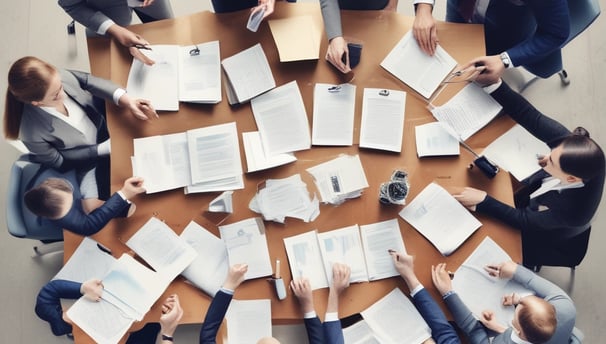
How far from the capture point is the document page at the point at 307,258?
72.0 inches

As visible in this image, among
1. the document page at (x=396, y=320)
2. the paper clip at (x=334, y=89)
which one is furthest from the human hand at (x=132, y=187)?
the document page at (x=396, y=320)

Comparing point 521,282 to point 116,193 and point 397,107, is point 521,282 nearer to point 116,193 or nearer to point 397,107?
point 397,107

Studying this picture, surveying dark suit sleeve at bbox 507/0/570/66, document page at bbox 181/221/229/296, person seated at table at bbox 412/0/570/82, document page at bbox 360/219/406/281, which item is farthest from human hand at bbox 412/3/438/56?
document page at bbox 181/221/229/296

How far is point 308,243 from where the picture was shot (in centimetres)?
184

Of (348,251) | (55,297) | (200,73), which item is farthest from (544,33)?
(55,297)

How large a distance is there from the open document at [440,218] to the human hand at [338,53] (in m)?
0.58

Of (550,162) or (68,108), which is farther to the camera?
(68,108)

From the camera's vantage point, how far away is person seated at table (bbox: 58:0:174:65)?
1.94 meters

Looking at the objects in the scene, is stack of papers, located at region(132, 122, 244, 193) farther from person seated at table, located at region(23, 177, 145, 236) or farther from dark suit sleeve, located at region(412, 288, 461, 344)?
dark suit sleeve, located at region(412, 288, 461, 344)

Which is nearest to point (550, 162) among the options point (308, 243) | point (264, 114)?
point (308, 243)

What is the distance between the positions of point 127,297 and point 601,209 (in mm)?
2371

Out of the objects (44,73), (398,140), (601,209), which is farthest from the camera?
(601,209)

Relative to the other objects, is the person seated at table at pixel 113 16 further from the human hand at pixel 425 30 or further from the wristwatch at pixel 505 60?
the wristwatch at pixel 505 60

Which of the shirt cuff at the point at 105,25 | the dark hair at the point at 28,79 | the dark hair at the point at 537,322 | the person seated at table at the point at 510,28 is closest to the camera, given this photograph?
the dark hair at the point at 537,322
